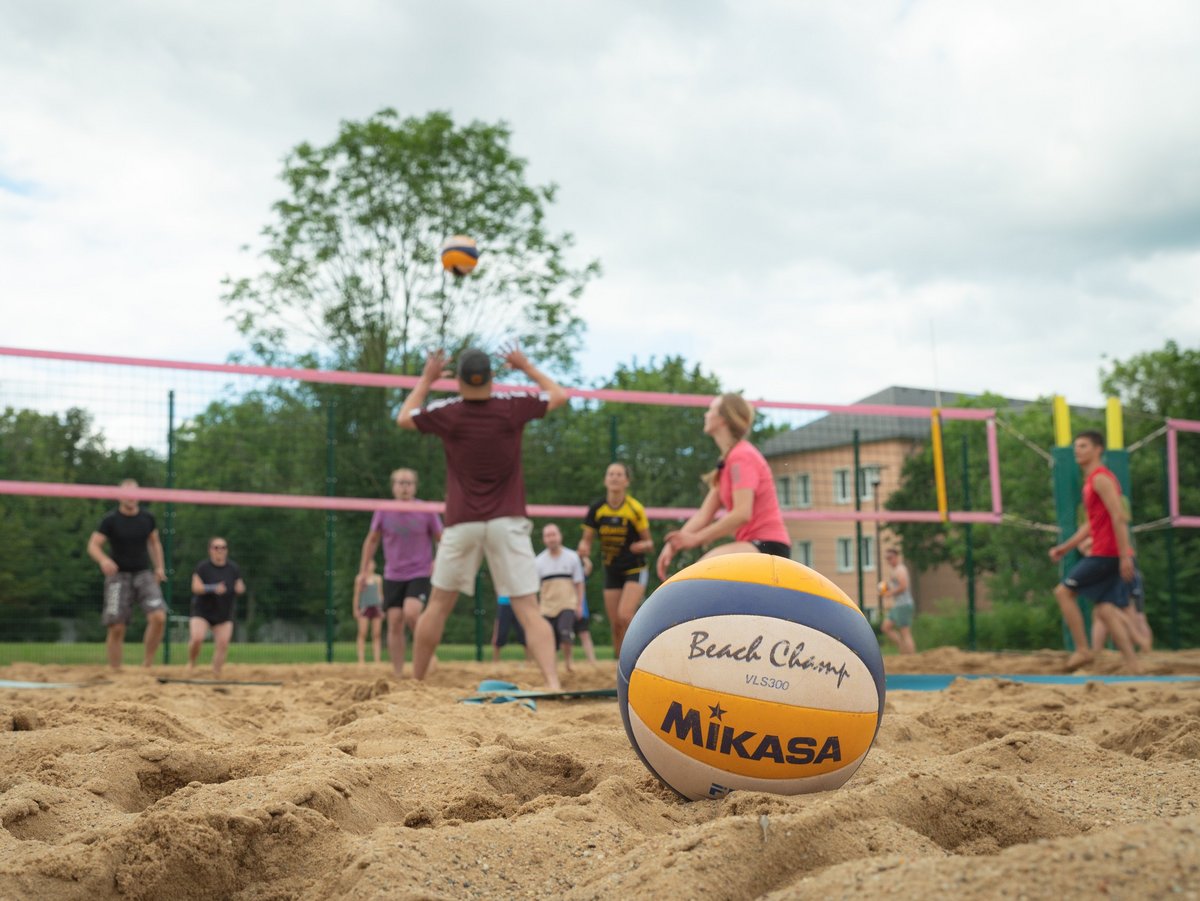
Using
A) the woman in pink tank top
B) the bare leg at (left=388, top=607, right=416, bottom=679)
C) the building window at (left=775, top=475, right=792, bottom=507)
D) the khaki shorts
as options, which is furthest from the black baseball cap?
the building window at (left=775, top=475, right=792, bottom=507)

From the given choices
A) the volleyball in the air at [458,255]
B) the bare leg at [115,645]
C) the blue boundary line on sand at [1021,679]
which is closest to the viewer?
the blue boundary line on sand at [1021,679]

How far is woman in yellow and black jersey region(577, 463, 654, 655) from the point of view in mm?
7422

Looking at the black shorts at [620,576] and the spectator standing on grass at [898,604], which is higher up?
the black shorts at [620,576]

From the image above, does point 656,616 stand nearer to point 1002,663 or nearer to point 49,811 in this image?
point 49,811

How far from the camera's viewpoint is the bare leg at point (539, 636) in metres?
5.22

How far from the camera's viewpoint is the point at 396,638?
267 inches

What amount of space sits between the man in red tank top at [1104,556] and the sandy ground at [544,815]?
3.07m

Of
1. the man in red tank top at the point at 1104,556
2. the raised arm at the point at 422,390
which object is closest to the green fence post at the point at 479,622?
the raised arm at the point at 422,390

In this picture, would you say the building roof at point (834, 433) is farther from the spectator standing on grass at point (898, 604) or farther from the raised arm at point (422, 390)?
the raised arm at point (422, 390)

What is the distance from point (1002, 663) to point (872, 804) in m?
6.07

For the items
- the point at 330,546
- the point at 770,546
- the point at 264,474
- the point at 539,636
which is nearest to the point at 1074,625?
the point at 770,546

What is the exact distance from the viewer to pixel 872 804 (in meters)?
2.01

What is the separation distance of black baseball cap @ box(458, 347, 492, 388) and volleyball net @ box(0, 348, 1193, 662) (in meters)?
2.16

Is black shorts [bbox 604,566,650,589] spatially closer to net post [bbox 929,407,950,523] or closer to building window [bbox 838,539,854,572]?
net post [bbox 929,407,950,523]
